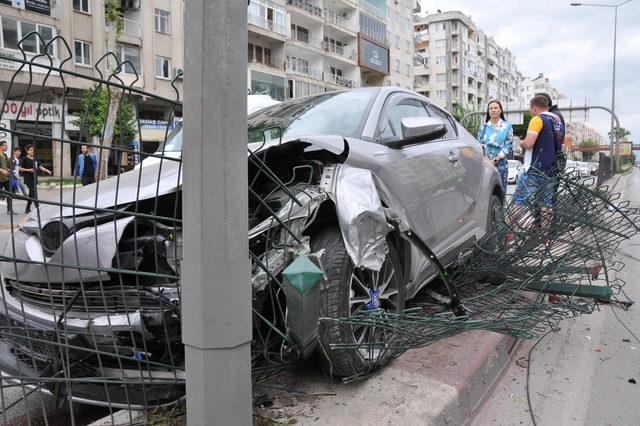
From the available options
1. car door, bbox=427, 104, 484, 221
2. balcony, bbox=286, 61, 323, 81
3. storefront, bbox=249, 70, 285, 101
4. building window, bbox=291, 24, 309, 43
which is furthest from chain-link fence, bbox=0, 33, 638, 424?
building window, bbox=291, 24, 309, 43

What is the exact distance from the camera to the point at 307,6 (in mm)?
40906

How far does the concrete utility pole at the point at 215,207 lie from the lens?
1.39m

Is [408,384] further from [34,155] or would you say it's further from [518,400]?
[34,155]

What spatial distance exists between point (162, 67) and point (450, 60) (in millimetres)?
53202

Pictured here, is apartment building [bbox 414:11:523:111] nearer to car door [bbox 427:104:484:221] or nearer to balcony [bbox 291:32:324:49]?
balcony [bbox 291:32:324:49]

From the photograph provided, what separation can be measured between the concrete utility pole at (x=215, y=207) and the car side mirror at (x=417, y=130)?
1.63 meters

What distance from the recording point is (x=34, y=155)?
6.15ft

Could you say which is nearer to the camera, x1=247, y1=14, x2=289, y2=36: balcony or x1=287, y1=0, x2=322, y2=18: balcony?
x1=247, y1=14, x2=289, y2=36: balcony

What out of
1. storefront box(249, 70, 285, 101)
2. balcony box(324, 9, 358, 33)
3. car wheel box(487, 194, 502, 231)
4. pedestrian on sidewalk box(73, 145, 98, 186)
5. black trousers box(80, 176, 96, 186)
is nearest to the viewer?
pedestrian on sidewalk box(73, 145, 98, 186)

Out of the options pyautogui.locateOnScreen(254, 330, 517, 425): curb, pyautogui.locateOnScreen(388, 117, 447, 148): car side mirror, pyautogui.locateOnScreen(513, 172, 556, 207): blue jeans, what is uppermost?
pyautogui.locateOnScreen(388, 117, 447, 148): car side mirror

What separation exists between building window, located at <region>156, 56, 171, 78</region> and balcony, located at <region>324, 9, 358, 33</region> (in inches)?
702

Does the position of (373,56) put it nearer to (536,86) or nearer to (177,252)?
(177,252)

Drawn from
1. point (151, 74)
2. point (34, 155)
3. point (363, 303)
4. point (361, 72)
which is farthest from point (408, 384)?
point (361, 72)

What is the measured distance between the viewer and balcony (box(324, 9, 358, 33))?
44.0 meters
